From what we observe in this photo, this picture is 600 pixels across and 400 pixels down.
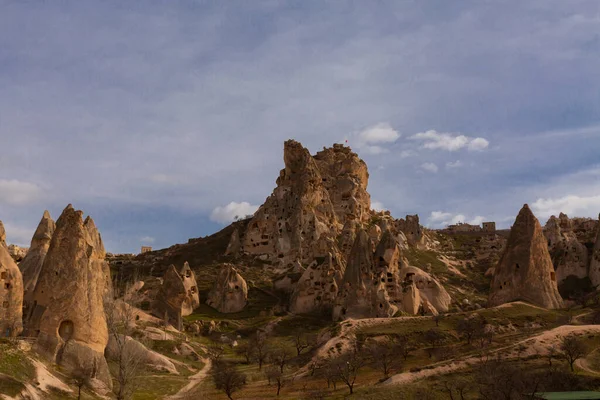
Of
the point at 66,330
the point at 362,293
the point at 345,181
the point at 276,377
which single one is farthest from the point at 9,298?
the point at 345,181

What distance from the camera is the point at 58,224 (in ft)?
143

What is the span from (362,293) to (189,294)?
73.7 ft

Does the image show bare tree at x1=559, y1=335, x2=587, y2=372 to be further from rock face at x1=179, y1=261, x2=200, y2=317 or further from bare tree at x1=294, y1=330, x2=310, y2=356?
rock face at x1=179, y1=261, x2=200, y2=317

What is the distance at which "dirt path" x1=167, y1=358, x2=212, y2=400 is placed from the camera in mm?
46719

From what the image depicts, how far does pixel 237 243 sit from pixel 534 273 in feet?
180

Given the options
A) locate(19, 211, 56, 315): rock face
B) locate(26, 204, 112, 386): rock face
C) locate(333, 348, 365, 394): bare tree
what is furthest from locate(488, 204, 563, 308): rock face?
locate(19, 211, 56, 315): rock face

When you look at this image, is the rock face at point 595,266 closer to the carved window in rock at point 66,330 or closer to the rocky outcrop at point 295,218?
the rocky outcrop at point 295,218

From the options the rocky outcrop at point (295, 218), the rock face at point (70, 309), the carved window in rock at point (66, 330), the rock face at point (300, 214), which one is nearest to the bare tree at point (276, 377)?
the rock face at point (70, 309)

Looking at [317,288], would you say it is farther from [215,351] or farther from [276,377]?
[276,377]

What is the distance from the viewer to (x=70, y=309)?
40281 mm

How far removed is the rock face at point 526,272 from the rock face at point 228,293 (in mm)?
31226

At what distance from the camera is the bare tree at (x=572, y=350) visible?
44.4 metres

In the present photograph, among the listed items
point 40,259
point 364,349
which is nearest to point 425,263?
point 364,349

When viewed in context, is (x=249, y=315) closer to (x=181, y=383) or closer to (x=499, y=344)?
(x=181, y=383)
